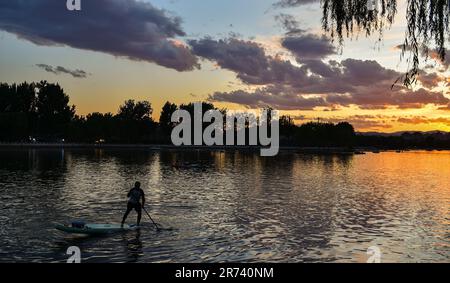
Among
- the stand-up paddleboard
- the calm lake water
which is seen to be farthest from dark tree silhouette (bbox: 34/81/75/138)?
the stand-up paddleboard

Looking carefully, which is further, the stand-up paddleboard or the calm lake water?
the stand-up paddleboard

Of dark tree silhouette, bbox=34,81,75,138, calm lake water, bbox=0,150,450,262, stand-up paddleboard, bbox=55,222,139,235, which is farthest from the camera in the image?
dark tree silhouette, bbox=34,81,75,138

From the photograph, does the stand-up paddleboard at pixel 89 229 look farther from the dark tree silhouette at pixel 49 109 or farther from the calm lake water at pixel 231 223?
the dark tree silhouette at pixel 49 109

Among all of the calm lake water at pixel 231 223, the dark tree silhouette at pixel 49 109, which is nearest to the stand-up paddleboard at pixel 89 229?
the calm lake water at pixel 231 223

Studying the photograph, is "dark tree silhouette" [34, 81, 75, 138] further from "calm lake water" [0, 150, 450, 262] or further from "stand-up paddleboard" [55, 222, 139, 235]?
"stand-up paddleboard" [55, 222, 139, 235]

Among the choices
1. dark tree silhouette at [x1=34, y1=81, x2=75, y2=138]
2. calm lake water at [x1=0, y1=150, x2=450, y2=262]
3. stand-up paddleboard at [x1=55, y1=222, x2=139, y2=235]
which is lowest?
calm lake water at [x1=0, y1=150, x2=450, y2=262]

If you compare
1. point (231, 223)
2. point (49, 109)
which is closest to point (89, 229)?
point (231, 223)

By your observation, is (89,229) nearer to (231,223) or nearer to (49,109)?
(231,223)

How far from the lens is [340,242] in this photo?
23.0 metres
